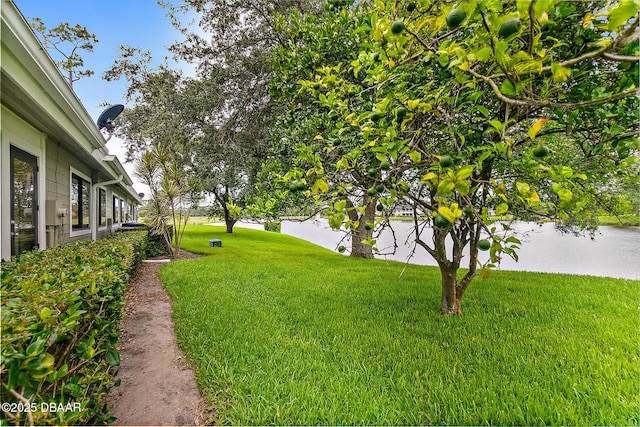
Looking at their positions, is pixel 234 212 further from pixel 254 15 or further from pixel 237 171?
pixel 254 15

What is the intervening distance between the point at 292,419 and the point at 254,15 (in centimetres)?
928

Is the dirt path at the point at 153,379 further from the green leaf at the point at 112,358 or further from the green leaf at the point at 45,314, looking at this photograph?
the green leaf at the point at 45,314

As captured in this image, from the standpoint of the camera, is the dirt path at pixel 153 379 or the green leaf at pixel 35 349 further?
the dirt path at pixel 153 379

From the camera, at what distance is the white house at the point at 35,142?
2.28 meters

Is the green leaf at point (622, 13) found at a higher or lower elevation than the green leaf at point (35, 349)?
higher

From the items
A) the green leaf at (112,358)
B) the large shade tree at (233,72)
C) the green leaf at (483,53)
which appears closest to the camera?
the green leaf at (483,53)

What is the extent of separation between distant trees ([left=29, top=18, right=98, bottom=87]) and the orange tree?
12764 mm

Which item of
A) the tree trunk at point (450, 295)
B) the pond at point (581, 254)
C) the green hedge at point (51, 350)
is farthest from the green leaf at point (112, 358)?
the pond at point (581, 254)

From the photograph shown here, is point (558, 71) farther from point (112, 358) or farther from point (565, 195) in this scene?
point (112, 358)

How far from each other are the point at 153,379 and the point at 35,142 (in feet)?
11.9

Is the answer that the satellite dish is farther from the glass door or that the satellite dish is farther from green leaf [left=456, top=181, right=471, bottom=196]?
green leaf [left=456, top=181, right=471, bottom=196]

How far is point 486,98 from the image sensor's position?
2336mm

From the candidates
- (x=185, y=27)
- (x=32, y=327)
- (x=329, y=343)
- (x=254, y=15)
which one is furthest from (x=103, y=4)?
(x=185, y=27)

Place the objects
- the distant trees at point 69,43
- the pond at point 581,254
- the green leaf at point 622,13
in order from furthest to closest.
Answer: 1. the distant trees at point 69,43
2. the pond at point 581,254
3. the green leaf at point 622,13
